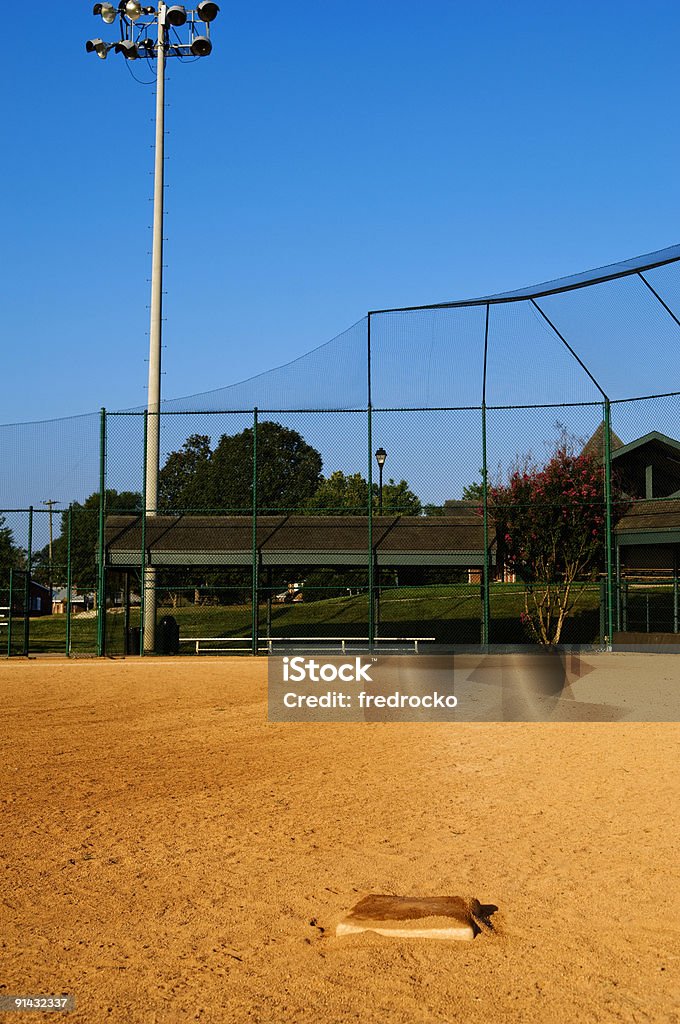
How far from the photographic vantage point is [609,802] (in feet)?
22.3

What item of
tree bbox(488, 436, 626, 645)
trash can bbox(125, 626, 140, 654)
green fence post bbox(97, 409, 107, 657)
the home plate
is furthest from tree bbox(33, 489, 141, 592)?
the home plate

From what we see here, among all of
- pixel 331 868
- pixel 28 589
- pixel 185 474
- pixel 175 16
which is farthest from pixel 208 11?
pixel 331 868

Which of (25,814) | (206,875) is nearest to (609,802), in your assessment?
(206,875)

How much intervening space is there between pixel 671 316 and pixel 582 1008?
15.6m

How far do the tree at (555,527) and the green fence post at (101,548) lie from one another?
25.3ft

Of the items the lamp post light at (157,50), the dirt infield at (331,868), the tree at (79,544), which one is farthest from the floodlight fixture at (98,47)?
the dirt infield at (331,868)

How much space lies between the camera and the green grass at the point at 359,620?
23.3 metres

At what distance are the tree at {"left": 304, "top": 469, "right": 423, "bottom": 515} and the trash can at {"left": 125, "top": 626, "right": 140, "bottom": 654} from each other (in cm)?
407

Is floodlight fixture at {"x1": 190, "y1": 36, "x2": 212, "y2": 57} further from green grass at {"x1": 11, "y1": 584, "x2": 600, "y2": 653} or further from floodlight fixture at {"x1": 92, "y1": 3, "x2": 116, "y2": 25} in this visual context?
green grass at {"x1": 11, "y1": 584, "x2": 600, "y2": 653}

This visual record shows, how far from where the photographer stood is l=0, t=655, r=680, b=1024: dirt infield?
380cm

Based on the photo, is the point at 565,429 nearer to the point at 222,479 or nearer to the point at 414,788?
the point at 222,479

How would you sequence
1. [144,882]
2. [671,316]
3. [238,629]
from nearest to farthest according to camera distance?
[144,882]
[671,316]
[238,629]

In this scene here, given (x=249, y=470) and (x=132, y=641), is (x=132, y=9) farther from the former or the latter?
(x=132, y=641)

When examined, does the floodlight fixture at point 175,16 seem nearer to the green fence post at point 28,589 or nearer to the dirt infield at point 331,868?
the green fence post at point 28,589
